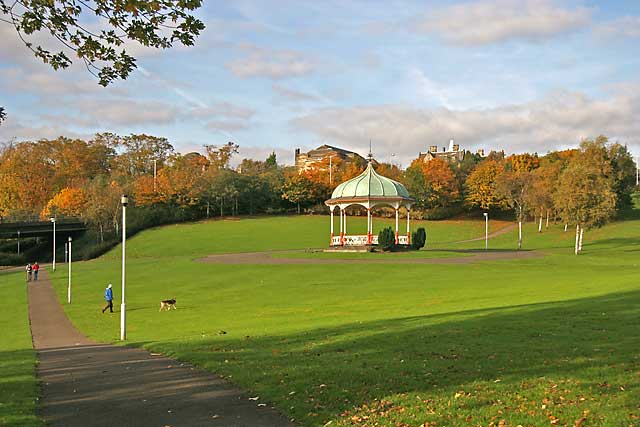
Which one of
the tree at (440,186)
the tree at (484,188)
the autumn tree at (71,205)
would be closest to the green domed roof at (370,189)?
the tree at (440,186)

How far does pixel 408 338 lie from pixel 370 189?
1765 inches

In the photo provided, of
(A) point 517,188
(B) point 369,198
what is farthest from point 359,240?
(A) point 517,188

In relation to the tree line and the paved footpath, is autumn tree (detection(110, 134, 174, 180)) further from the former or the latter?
the paved footpath

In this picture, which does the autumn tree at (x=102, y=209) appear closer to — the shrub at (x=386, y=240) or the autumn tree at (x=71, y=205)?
the autumn tree at (x=71, y=205)

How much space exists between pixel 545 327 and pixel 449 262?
30.4 m

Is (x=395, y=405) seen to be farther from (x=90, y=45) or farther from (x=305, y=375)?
(x=90, y=45)

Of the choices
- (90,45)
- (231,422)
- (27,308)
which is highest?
(90,45)

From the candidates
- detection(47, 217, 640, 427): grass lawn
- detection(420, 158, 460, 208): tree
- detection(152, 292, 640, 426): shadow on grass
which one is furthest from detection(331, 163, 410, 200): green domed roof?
detection(420, 158, 460, 208): tree

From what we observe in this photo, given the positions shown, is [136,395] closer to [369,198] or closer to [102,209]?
[369,198]

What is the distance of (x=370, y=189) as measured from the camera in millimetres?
58844

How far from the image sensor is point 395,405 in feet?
28.7

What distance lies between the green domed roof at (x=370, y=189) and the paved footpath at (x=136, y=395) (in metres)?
44.3

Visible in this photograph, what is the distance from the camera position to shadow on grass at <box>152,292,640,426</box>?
8414mm

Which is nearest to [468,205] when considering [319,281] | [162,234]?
[162,234]
